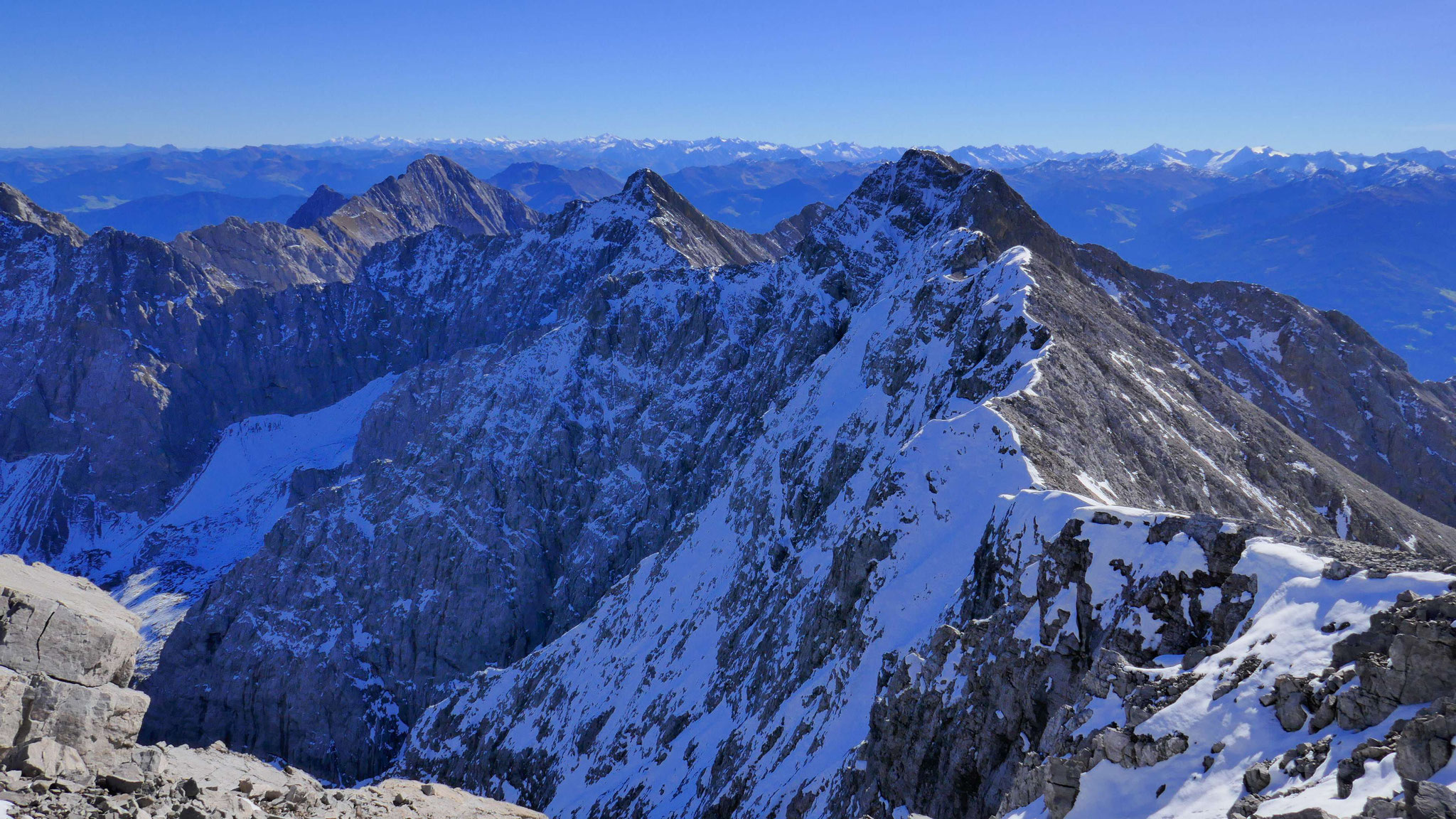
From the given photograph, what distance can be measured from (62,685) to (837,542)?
41.6m

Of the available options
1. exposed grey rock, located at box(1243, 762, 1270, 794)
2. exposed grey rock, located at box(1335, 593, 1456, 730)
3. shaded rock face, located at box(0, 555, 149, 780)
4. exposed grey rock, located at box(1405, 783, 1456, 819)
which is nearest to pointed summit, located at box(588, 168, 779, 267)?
shaded rock face, located at box(0, 555, 149, 780)

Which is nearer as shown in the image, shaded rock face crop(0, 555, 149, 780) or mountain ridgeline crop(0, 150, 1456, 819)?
shaded rock face crop(0, 555, 149, 780)

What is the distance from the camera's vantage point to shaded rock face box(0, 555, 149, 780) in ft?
65.3

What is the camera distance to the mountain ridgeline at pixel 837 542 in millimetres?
25516

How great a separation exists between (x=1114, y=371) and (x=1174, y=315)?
74.4 meters

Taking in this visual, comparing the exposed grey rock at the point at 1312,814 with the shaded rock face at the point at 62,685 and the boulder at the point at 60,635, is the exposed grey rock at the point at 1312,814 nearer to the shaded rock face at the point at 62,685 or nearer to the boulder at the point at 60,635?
the shaded rock face at the point at 62,685

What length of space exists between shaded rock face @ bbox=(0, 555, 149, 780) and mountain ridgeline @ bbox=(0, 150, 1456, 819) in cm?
2318

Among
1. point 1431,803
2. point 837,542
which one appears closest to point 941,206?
point 837,542

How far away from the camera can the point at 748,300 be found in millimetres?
132125

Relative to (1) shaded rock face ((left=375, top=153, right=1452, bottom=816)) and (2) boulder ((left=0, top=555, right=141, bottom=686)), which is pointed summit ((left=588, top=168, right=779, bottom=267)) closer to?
(1) shaded rock face ((left=375, top=153, right=1452, bottom=816))

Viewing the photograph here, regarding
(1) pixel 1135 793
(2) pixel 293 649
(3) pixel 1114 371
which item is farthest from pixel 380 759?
(1) pixel 1135 793

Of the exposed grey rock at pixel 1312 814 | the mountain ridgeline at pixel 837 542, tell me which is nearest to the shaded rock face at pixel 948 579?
the mountain ridgeline at pixel 837 542

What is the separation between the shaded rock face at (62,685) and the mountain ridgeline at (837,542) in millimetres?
23183

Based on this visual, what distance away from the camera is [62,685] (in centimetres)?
2105
